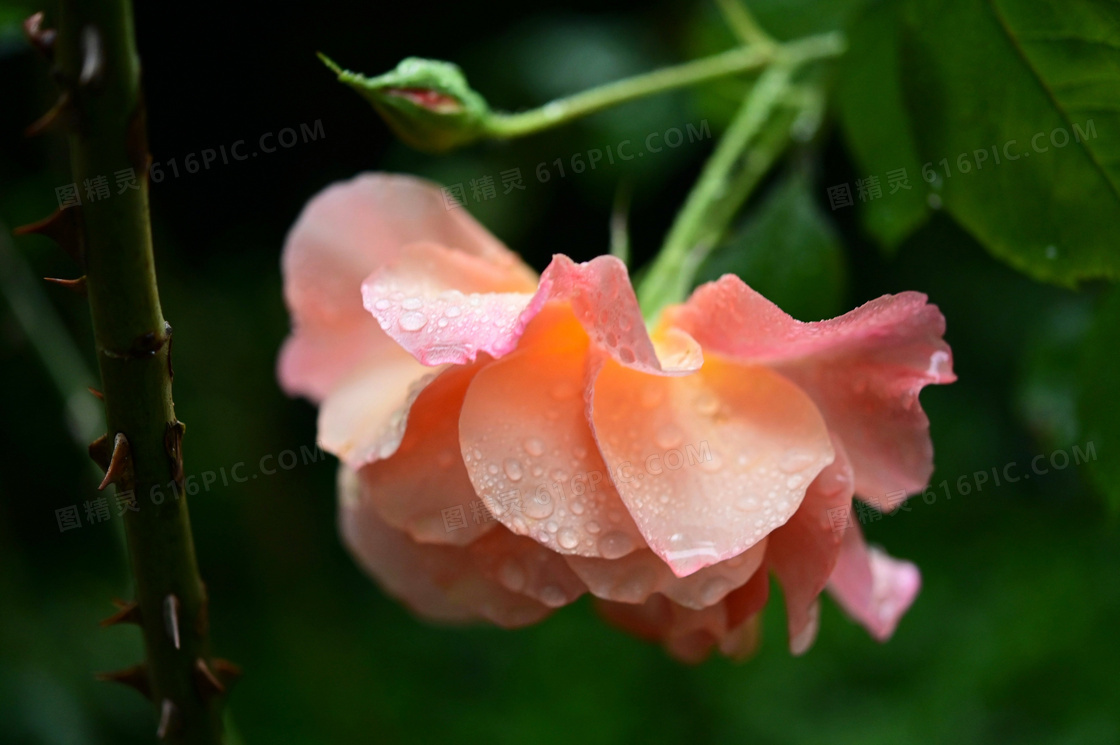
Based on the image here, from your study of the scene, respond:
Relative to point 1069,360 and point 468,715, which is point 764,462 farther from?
point 468,715

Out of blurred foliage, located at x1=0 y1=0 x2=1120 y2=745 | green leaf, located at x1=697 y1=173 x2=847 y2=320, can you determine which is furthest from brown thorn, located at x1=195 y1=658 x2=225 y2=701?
blurred foliage, located at x1=0 y1=0 x2=1120 y2=745

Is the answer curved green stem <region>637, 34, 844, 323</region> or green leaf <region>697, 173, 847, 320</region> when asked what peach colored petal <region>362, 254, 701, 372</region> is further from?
green leaf <region>697, 173, 847, 320</region>

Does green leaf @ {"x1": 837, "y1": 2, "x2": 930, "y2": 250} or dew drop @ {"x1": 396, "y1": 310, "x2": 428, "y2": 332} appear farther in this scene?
green leaf @ {"x1": 837, "y1": 2, "x2": 930, "y2": 250}

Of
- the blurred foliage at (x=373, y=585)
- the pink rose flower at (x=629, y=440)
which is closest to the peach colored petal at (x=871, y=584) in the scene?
the pink rose flower at (x=629, y=440)

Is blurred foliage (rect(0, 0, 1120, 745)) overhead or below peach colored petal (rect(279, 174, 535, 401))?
below

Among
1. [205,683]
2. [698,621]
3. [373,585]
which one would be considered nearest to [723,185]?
[698,621]

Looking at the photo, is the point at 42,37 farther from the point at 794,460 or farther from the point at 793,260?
the point at 793,260

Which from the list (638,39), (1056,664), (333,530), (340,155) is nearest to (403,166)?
(340,155)
